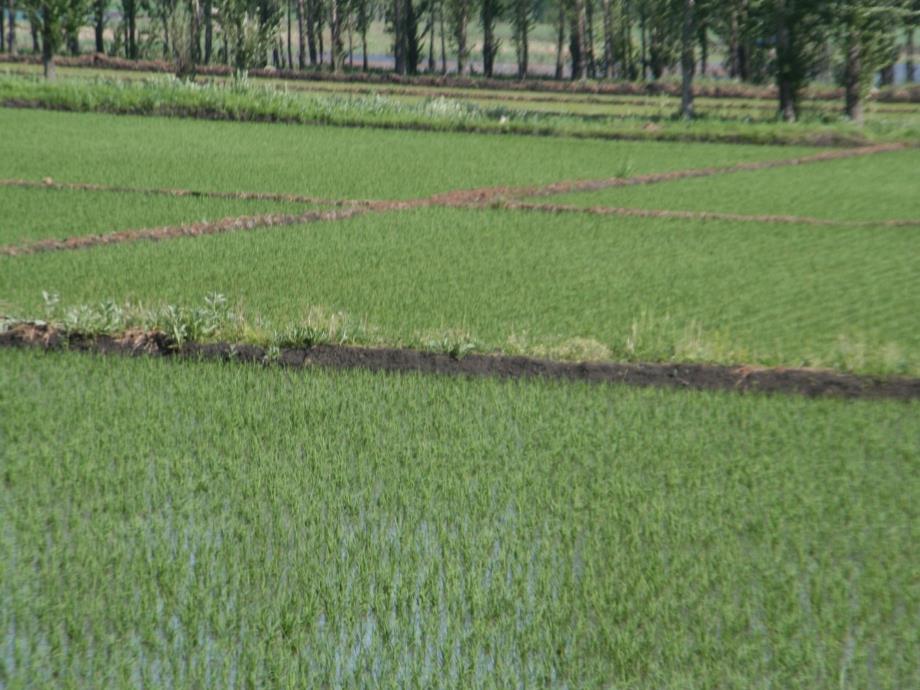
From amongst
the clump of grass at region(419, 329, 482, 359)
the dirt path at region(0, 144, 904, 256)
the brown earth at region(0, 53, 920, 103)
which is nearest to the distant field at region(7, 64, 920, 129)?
the brown earth at region(0, 53, 920, 103)

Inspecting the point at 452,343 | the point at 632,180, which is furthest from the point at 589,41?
the point at 452,343

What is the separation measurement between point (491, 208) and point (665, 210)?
2.57 meters

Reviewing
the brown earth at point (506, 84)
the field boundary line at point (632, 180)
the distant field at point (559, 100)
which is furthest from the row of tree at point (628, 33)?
the field boundary line at point (632, 180)

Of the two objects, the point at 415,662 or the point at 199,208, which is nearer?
the point at 415,662

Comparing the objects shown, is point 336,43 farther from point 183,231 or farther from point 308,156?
point 183,231

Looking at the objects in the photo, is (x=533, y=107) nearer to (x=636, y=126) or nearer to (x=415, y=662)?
(x=636, y=126)

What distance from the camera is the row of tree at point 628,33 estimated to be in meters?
35.2

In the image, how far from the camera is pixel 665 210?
19.6 m

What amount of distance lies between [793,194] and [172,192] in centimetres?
966

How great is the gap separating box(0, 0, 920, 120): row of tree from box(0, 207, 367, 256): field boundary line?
1967 centimetres

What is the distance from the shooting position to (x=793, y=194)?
21.7 m

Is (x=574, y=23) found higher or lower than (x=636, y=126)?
higher

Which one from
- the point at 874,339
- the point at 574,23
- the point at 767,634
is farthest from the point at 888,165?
the point at 574,23

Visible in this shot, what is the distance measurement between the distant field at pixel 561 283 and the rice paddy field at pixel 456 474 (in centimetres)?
6
